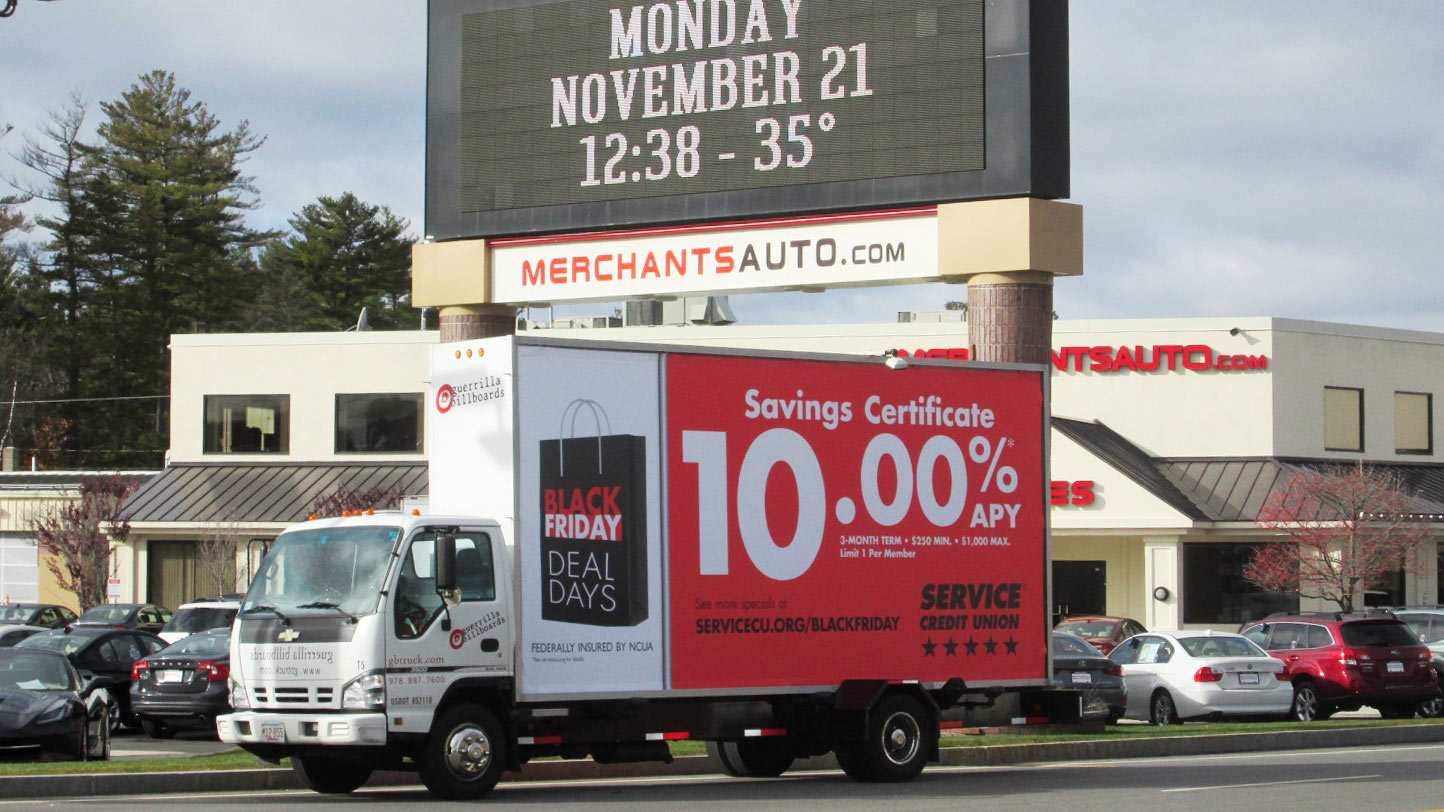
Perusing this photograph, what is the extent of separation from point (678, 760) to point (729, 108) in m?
8.46

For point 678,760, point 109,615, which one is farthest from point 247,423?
point 678,760


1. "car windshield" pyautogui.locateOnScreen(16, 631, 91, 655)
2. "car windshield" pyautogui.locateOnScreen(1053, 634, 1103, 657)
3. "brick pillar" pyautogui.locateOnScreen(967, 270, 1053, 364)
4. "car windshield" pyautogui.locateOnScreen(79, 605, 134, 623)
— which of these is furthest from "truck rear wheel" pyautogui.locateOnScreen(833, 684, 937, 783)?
"car windshield" pyautogui.locateOnScreen(79, 605, 134, 623)

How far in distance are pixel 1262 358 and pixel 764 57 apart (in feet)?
72.8

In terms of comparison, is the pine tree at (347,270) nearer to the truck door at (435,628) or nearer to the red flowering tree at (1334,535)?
the red flowering tree at (1334,535)

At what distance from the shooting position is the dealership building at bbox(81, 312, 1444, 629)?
39.7m

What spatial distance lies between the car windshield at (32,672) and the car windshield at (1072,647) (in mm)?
12561

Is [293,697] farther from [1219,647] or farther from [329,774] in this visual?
[1219,647]

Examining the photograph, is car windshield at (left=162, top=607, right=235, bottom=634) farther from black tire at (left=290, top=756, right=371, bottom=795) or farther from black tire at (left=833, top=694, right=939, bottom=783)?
black tire at (left=833, top=694, right=939, bottom=783)

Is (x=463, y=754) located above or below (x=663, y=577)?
below

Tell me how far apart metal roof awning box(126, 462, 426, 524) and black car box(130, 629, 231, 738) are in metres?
20.4

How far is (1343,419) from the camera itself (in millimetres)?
42656

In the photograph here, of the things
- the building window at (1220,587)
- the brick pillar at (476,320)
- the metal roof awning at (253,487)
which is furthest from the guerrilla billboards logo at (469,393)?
the metal roof awning at (253,487)

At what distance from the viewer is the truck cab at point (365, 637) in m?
14.1

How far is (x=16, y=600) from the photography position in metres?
49.2
